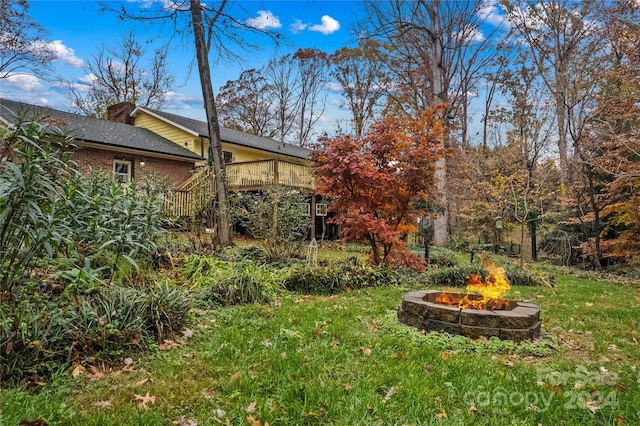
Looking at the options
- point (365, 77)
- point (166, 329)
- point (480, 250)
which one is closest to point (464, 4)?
point (365, 77)

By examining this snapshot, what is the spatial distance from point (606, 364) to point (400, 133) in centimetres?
591

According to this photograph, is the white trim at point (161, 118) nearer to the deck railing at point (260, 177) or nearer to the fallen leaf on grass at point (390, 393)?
the deck railing at point (260, 177)

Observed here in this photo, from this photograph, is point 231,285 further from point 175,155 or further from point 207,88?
point 175,155

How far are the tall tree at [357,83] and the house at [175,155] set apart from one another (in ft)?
19.2

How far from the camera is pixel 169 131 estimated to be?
19469mm

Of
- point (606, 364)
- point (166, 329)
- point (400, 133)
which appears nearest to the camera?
point (606, 364)

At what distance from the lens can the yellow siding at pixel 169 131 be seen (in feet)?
61.9

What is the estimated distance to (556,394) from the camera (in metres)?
2.84

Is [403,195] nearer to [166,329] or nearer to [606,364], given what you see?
[606,364]

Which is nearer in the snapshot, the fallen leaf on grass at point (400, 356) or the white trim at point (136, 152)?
the fallen leaf on grass at point (400, 356)

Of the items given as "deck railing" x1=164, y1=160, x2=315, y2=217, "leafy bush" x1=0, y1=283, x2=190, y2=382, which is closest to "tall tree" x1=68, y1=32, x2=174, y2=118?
"deck railing" x1=164, y1=160, x2=315, y2=217

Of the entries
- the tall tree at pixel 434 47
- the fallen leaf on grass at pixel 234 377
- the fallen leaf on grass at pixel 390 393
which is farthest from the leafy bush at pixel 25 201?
the tall tree at pixel 434 47

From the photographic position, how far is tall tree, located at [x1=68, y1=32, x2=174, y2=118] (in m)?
22.4

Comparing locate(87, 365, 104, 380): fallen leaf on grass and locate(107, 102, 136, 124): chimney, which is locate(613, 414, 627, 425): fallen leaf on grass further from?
locate(107, 102, 136, 124): chimney
